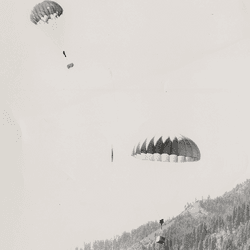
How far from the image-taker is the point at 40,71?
78125 millimetres

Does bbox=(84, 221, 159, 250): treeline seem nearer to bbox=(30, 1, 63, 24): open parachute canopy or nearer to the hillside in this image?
the hillside

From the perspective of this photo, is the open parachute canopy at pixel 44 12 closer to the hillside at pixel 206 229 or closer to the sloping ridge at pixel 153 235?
the hillside at pixel 206 229

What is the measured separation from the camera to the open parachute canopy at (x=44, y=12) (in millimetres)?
41625

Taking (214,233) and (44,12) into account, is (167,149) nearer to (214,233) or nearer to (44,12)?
(44,12)

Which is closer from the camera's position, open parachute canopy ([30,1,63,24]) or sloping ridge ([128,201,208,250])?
open parachute canopy ([30,1,63,24])

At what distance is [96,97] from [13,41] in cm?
2948

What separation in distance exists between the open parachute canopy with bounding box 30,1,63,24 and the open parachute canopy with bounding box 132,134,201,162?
1553cm

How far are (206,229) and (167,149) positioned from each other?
12257 cm

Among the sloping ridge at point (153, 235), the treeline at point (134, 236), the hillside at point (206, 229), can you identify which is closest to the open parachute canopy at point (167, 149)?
the hillside at point (206, 229)

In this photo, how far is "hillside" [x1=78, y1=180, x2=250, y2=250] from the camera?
4902 inches

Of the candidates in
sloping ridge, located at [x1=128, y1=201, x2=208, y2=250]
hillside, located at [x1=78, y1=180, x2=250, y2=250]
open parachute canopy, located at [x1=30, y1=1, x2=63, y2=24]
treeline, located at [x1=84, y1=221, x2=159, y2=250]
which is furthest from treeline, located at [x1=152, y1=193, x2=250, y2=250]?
open parachute canopy, located at [x1=30, y1=1, x2=63, y2=24]

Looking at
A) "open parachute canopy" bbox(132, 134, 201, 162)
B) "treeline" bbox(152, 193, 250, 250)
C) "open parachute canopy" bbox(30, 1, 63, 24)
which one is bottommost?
"treeline" bbox(152, 193, 250, 250)

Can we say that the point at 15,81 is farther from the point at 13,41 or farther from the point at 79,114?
the point at 79,114

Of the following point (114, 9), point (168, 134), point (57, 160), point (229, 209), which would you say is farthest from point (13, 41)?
point (229, 209)
